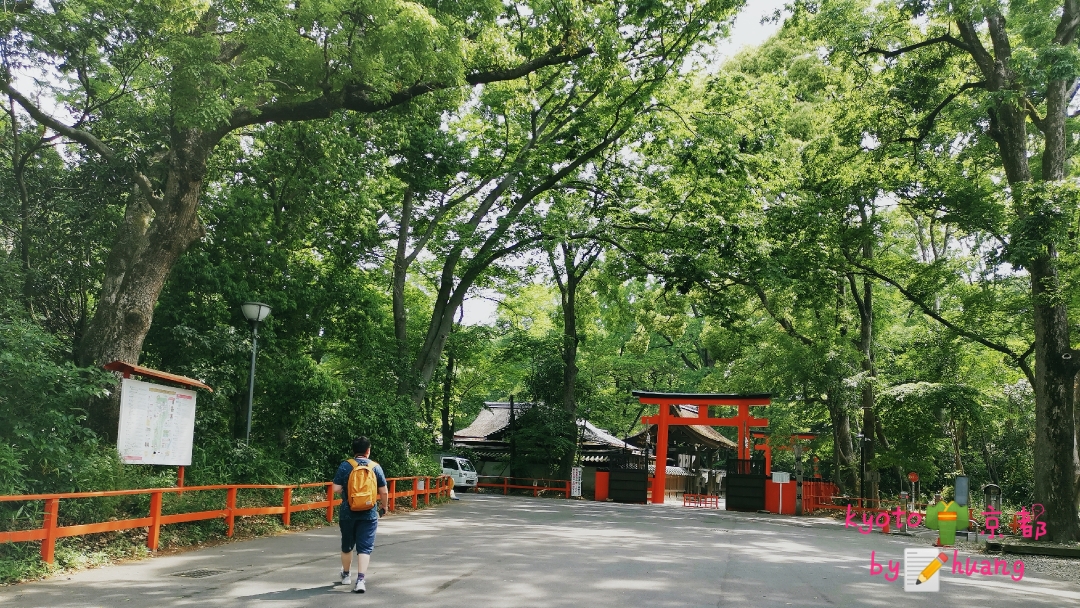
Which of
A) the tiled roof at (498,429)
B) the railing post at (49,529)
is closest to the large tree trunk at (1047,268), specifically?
the railing post at (49,529)

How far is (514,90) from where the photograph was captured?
67.5ft

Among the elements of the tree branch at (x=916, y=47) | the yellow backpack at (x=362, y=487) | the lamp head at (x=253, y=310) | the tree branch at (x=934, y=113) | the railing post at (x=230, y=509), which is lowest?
the railing post at (x=230, y=509)

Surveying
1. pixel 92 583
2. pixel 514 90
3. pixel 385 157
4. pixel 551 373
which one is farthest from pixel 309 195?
pixel 551 373

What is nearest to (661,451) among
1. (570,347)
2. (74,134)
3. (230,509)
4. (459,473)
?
(570,347)

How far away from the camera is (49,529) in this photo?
780 centimetres

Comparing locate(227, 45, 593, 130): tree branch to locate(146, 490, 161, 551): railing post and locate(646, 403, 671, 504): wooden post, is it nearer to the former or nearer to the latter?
locate(146, 490, 161, 551): railing post

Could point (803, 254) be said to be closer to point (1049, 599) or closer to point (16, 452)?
point (1049, 599)

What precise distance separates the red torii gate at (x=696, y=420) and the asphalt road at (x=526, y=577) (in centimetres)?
1415

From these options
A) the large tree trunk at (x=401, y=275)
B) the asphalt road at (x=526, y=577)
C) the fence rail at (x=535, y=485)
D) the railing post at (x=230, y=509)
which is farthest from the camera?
the fence rail at (x=535, y=485)

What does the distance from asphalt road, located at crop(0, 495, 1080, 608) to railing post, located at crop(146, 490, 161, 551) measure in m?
0.39

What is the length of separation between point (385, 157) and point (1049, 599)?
16.5m

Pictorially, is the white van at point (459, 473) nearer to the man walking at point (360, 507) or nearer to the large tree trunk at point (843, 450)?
the large tree trunk at point (843, 450)

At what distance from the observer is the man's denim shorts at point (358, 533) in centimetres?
743

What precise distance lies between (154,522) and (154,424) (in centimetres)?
168
